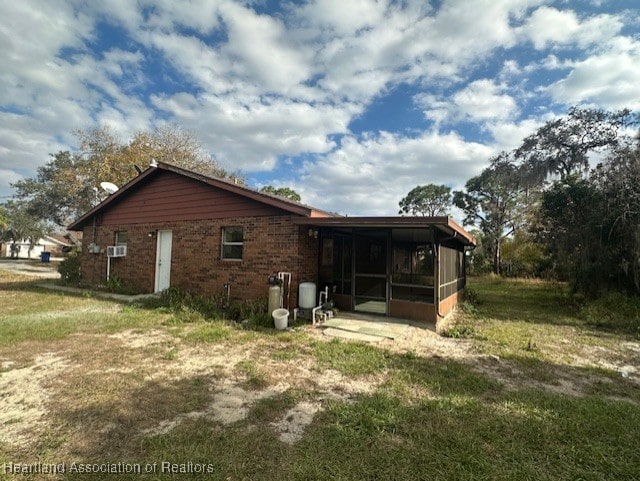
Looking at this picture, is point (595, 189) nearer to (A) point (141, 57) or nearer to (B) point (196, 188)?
(B) point (196, 188)

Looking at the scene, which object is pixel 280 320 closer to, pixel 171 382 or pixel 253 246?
pixel 253 246

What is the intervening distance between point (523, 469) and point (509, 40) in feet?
28.5

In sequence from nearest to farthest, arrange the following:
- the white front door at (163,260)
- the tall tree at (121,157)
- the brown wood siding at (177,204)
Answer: the brown wood siding at (177,204)
the white front door at (163,260)
the tall tree at (121,157)

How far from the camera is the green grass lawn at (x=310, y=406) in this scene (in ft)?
8.13

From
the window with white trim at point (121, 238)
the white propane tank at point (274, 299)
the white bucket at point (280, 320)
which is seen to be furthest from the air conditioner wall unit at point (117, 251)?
the white bucket at point (280, 320)

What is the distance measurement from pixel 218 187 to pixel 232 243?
1.69 metres

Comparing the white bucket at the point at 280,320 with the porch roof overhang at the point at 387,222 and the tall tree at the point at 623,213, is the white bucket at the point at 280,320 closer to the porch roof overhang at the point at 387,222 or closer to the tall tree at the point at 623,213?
the porch roof overhang at the point at 387,222

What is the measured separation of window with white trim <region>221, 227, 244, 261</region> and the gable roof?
3.63 feet

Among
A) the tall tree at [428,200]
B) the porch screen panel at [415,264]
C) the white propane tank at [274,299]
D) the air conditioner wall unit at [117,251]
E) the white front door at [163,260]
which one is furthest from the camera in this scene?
the tall tree at [428,200]

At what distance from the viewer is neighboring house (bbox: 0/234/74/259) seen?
1716 inches

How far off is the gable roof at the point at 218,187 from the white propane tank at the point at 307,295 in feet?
5.58

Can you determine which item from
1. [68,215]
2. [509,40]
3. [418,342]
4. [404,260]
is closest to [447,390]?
[418,342]

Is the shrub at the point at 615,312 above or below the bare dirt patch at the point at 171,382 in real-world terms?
above

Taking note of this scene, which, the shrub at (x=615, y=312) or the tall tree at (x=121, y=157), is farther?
the tall tree at (x=121, y=157)
